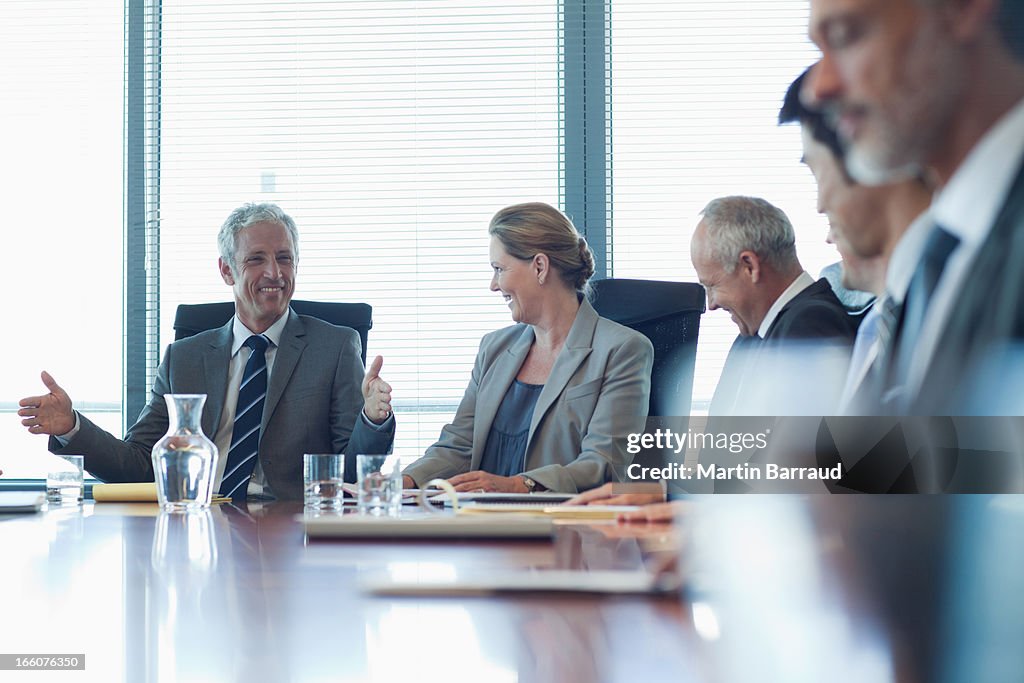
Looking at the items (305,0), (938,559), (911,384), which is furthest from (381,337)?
(938,559)

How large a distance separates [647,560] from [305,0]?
10.7 feet

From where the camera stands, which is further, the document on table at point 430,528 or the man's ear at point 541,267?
the man's ear at point 541,267

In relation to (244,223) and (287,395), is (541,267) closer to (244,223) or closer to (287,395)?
(287,395)

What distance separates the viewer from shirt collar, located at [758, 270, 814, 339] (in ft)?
7.29

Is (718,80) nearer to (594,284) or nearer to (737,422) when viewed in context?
(594,284)

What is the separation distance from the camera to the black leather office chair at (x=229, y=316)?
291 cm

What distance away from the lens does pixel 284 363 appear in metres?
2.71

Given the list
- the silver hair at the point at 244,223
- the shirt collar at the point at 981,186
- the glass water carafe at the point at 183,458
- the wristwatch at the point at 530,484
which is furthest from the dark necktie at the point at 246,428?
the shirt collar at the point at 981,186

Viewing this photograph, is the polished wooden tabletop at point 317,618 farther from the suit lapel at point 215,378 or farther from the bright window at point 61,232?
the bright window at point 61,232

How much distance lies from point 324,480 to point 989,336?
95 centimetres

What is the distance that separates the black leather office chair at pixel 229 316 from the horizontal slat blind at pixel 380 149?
650 millimetres

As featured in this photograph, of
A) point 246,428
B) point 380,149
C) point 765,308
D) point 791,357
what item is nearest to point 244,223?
point 246,428

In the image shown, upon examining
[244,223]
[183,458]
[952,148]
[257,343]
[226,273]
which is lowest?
[183,458]

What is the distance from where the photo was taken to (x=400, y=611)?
0.67 m
